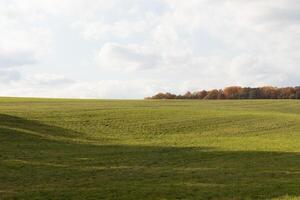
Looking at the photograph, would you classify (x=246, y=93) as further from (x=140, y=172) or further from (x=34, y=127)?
(x=140, y=172)

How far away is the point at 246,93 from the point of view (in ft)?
461

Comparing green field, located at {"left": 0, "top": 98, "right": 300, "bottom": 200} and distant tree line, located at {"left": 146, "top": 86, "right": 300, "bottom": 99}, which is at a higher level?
distant tree line, located at {"left": 146, "top": 86, "right": 300, "bottom": 99}

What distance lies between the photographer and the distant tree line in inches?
5477

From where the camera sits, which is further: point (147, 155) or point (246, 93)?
point (246, 93)

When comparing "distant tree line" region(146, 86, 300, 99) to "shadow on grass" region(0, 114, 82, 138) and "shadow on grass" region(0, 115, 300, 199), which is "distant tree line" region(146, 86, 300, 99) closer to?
"shadow on grass" region(0, 114, 82, 138)

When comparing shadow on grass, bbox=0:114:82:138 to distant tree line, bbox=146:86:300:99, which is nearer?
shadow on grass, bbox=0:114:82:138

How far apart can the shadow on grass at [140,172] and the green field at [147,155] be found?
0.04 metres

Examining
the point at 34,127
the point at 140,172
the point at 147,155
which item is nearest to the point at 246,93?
the point at 34,127

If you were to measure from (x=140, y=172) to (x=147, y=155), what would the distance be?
7.63 metres

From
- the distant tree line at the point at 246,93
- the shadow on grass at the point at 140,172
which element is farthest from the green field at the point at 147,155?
the distant tree line at the point at 246,93

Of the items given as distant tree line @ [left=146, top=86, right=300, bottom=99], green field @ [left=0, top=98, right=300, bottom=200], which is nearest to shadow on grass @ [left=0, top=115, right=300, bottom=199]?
green field @ [left=0, top=98, right=300, bottom=200]

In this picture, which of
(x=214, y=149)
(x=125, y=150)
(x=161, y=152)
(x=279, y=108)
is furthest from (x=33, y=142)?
(x=279, y=108)

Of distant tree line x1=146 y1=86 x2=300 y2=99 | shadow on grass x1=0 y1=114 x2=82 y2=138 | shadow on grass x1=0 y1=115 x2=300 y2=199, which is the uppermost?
distant tree line x1=146 y1=86 x2=300 y2=99

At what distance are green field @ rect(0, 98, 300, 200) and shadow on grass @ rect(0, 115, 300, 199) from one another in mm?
39
